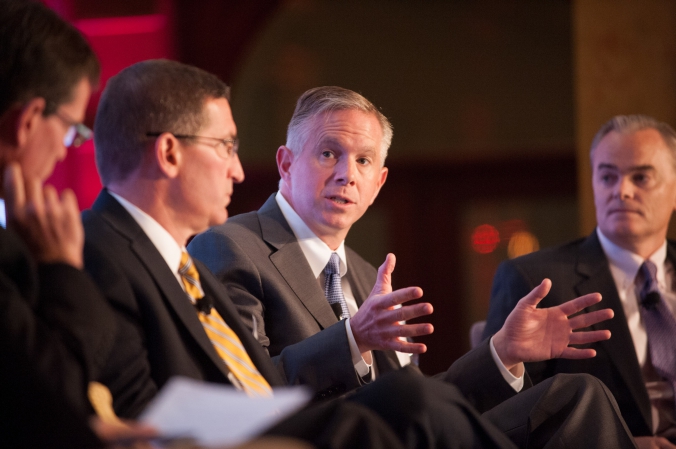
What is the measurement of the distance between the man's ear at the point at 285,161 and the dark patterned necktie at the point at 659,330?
4.58 feet

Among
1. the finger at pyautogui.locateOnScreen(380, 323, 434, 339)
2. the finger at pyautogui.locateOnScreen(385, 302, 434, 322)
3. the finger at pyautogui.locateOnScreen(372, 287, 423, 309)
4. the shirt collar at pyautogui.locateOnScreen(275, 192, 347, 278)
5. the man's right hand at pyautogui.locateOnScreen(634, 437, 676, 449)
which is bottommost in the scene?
the man's right hand at pyautogui.locateOnScreen(634, 437, 676, 449)

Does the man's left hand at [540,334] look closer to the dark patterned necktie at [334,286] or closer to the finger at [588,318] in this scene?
the finger at [588,318]

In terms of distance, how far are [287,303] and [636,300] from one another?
55.3 inches

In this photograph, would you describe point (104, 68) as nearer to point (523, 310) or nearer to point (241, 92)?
point (241, 92)

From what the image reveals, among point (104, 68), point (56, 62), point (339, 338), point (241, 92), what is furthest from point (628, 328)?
point (241, 92)

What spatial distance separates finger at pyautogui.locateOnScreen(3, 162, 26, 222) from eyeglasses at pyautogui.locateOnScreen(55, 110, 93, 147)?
0.17 m

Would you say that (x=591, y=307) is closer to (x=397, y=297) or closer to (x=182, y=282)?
(x=397, y=297)

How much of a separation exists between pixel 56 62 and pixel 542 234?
619 cm

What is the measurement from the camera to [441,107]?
7246 mm

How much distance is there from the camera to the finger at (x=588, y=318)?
7.52ft

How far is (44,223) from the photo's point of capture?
→ 138 centimetres

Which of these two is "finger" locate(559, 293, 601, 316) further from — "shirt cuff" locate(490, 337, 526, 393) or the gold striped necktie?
the gold striped necktie

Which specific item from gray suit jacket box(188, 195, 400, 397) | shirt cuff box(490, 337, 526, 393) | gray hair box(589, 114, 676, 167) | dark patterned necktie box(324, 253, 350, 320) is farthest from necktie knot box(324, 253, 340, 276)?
gray hair box(589, 114, 676, 167)

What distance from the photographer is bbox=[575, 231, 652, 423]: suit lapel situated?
273 cm
